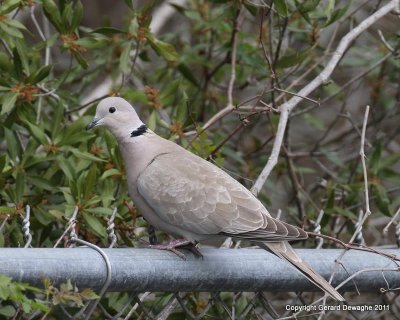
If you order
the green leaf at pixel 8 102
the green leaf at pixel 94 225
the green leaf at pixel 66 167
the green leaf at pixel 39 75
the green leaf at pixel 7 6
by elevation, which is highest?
the green leaf at pixel 7 6

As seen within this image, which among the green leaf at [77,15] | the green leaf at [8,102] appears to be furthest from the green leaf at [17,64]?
the green leaf at [77,15]

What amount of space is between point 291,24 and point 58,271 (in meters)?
3.19

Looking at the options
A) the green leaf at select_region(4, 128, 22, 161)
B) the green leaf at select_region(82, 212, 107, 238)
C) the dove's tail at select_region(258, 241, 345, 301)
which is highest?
the dove's tail at select_region(258, 241, 345, 301)

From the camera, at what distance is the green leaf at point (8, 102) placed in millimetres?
3221

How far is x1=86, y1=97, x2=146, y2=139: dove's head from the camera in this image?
10.5 ft

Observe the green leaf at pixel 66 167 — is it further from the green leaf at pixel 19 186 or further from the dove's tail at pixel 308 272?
the dove's tail at pixel 308 272

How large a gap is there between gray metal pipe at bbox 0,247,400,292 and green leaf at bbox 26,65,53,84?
1.15m

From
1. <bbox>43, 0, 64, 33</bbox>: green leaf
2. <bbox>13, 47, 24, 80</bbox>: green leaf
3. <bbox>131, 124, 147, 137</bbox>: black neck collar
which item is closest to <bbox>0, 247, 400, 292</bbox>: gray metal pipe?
<bbox>131, 124, 147, 137</bbox>: black neck collar

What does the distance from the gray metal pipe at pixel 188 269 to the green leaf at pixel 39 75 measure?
45.5 inches

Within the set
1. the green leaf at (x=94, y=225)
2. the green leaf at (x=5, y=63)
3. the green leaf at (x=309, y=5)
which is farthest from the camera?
the green leaf at (x=309, y=5)

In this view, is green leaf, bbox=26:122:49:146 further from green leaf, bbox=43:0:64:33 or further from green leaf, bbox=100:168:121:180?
green leaf, bbox=43:0:64:33

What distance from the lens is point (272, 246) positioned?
8.70ft

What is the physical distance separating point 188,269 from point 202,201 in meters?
0.58

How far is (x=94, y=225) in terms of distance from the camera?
299 centimetres
